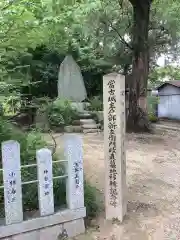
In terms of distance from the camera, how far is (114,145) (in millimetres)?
4855

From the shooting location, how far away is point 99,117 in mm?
12906

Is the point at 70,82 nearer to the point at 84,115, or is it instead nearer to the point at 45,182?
the point at 84,115

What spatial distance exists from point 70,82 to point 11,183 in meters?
11.0

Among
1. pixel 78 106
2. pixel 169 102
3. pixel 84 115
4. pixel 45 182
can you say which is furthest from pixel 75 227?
pixel 169 102

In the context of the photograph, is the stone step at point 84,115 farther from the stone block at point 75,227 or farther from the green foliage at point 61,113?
the stone block at point 75,227

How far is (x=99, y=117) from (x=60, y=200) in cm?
827

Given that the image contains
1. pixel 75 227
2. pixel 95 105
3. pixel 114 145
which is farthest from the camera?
pixel 95 105

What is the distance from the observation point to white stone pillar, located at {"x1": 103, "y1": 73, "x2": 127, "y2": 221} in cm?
480

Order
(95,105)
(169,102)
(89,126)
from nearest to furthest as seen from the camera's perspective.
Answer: (89,126) < (95,105) < (169,102)

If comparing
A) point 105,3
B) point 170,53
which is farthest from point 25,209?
point 170,53

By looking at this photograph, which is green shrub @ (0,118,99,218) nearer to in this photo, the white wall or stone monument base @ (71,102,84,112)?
stone monument base @ (71,102,84,112)

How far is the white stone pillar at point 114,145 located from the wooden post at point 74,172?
0.52m

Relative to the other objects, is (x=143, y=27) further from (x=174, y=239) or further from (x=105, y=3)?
(x=174, y=239)

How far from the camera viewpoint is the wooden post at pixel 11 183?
406 centimetres
